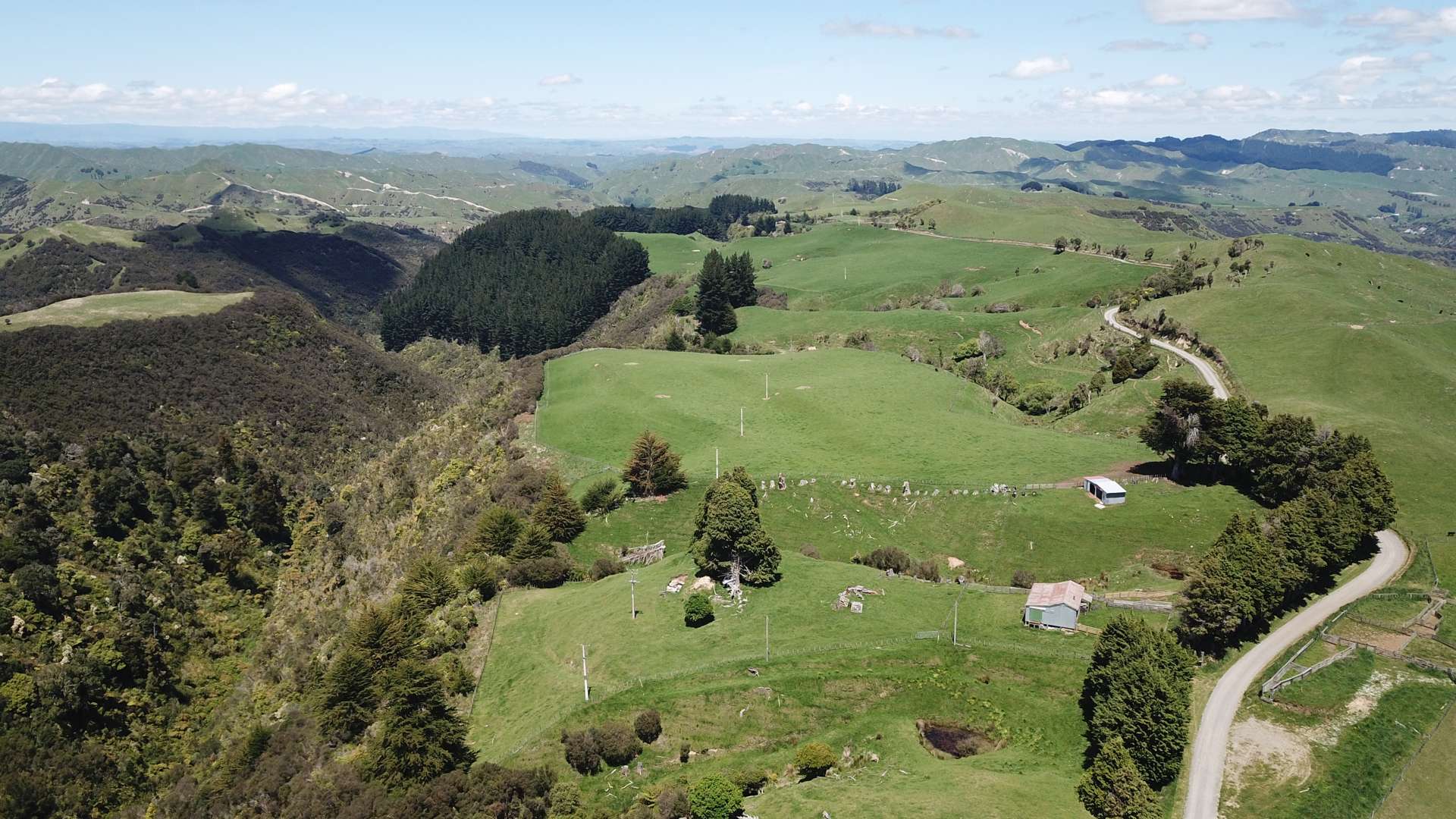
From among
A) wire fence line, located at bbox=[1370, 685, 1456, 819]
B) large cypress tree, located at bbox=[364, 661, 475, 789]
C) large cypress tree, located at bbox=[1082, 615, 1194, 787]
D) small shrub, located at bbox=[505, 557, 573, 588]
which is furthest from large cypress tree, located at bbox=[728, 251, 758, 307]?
wire fence line, located at bbox=[1370, 685, 1456, 819]

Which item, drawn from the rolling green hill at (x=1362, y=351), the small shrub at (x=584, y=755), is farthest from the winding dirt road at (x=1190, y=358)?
the small shrub at (x=584, y=755)

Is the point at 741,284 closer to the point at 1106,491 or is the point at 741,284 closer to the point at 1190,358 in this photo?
the point at 1190,358

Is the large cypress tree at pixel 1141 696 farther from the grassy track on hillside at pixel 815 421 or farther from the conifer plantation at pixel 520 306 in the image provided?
the conifer plantation at pixel 520 306

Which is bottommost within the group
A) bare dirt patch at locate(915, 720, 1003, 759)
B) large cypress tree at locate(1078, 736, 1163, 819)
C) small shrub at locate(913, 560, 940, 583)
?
bare dirt patch at locate(915, 720, 1003, 759)

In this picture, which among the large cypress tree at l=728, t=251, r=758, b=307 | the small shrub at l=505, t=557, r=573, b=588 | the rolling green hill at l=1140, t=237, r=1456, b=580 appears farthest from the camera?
the large cypress tree at l=728, t=251, r=758, b=307

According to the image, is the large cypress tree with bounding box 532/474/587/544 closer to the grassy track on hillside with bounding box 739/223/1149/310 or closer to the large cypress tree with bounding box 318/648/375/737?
the large cypress tree with bounding box 318/648/375/737

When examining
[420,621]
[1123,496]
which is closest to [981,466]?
[1123,496]
